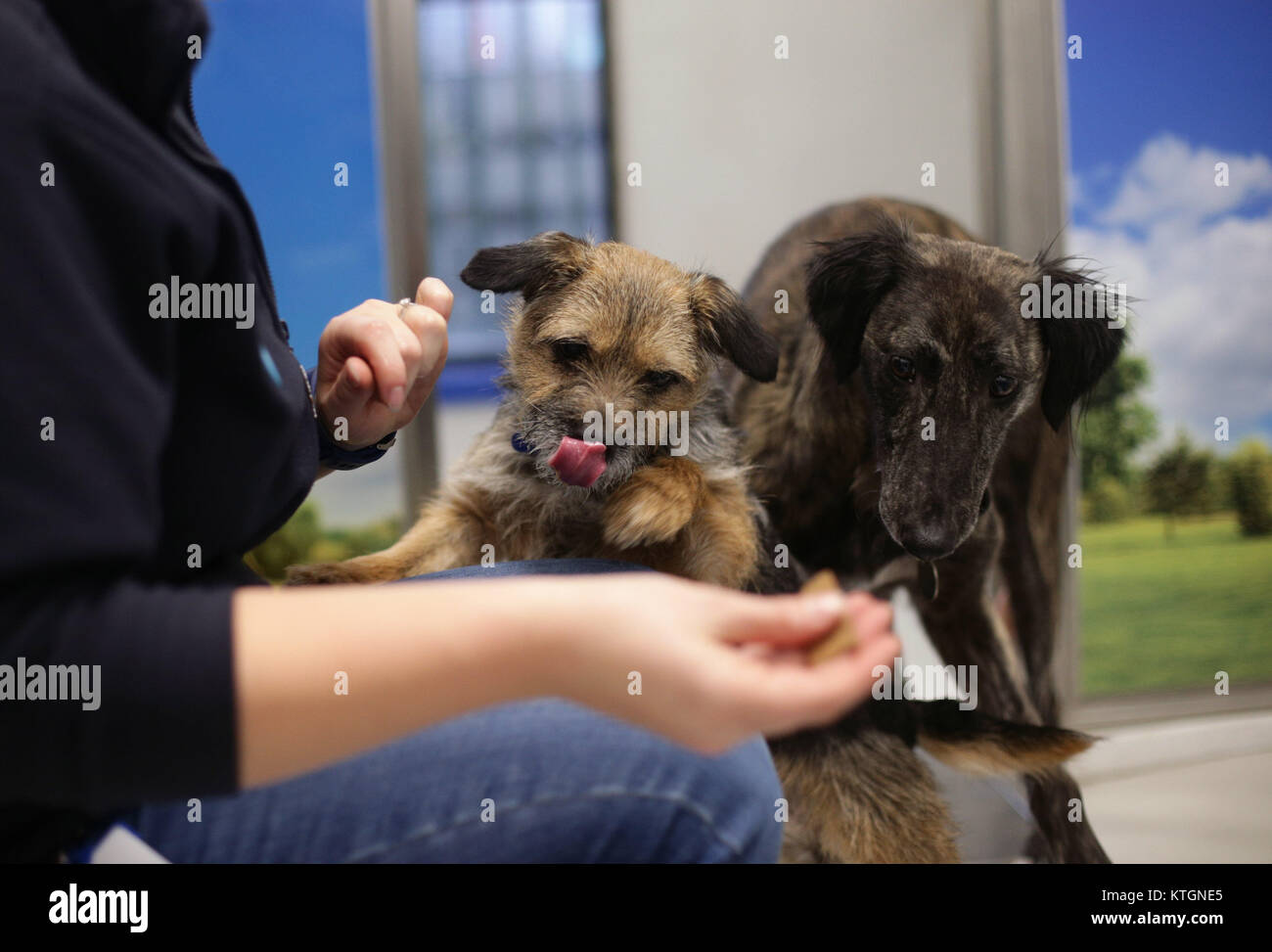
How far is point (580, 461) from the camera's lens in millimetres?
1034

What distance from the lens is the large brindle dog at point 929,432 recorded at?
1078 millimetres

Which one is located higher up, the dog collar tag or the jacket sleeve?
the jacket sleeve

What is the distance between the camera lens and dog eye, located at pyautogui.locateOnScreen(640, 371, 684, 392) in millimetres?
1135

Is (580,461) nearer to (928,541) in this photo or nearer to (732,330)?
(732,330)

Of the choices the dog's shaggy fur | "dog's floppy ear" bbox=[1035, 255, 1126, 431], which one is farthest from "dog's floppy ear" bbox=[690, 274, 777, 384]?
"dog's floppy ear" bbox=[1035, 255, 1126, 431]

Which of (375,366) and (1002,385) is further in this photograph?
(1002,385)

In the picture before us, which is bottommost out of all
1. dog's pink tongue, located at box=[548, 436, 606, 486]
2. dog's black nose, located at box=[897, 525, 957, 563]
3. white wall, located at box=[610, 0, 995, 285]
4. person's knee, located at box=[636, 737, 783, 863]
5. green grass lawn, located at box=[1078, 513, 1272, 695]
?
green grass lawn, located at box=[1078, 513, 1272, 695]

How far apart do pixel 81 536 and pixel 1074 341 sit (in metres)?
1.08

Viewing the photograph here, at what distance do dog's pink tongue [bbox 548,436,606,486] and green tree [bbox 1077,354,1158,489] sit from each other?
1.16 m

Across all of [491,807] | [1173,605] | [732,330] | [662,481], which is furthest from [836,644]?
[1173,605]

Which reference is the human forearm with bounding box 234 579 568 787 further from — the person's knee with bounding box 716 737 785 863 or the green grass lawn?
the green grass lawn

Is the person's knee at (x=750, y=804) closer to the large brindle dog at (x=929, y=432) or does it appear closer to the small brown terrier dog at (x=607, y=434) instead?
the small brown terrier dog at (x=607, y=434)
